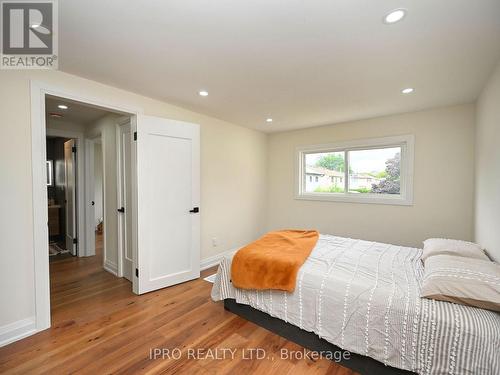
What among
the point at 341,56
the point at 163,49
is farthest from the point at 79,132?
the point at 341,56

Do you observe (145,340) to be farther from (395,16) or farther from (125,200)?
(395,16)

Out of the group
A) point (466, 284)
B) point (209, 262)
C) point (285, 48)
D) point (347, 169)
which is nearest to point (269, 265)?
point (466, 284)

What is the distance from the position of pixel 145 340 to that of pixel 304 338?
1.35m

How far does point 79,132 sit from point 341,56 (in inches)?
168

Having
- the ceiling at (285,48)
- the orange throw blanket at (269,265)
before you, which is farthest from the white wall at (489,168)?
the orange throw blanket at (269,265)

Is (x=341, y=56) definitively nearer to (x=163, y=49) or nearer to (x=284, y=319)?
(x=163, y=49)

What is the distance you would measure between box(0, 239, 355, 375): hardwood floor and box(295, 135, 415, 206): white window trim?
260cm

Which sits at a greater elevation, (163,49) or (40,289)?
(163,49)

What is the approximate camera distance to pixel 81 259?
13.0 feet

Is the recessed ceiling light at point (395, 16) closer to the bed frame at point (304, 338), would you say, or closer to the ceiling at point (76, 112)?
the bed frame at point (304, 338)

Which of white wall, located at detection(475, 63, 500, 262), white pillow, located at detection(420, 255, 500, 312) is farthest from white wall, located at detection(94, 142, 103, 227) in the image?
white wall, located at detection(475, 63, 500, 262)

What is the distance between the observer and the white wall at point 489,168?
1.93 m

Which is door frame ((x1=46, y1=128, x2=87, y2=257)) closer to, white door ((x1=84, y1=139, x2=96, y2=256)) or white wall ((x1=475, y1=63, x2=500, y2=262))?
white door ((x1=84, y1=139, x2=96, y2=256))

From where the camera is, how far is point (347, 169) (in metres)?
4.01
